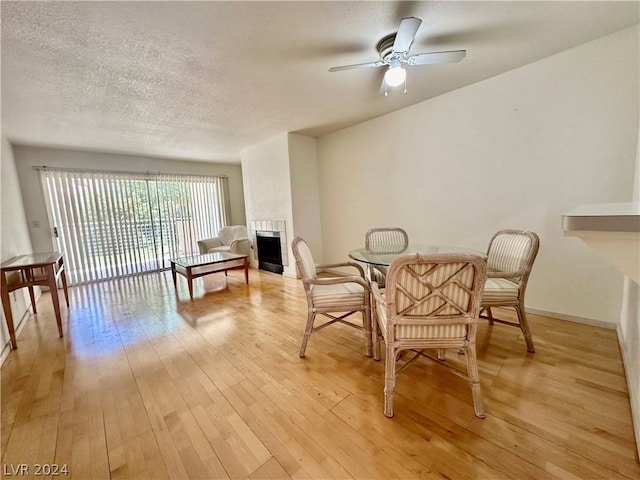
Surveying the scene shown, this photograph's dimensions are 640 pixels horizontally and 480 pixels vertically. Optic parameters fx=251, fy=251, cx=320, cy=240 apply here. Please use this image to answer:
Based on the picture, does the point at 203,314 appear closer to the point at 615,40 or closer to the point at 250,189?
the point at 250,189

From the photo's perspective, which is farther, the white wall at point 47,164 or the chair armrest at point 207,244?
the chair armrest at point 207,244

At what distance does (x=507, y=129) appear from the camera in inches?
97.7

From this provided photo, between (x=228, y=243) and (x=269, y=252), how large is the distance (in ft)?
3.92

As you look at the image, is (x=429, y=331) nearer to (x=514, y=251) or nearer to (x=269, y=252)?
(x=514, y=251)

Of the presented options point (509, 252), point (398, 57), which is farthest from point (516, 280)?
point (398, 57)

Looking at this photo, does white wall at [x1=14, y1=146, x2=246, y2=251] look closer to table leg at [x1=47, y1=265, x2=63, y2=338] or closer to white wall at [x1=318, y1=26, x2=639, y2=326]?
table leg at [x1=47, y1=265, x2=63, y2=338]

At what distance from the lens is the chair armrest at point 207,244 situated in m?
5.01

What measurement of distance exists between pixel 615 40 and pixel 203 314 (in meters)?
4.47

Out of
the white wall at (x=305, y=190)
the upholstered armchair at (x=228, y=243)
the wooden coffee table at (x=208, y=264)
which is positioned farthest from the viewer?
the upholstered armchair at (x=228, y=243)

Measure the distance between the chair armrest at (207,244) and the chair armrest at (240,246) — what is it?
1.27ft

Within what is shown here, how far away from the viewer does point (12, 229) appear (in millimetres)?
3145

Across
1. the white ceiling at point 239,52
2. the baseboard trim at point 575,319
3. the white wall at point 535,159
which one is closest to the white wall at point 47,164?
the white ceiling at point 239,52

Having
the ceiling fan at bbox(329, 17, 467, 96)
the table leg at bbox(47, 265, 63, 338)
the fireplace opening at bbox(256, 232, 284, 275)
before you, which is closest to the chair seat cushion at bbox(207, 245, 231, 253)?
the fireplace opening at bbox(256, 232, 284, 275)

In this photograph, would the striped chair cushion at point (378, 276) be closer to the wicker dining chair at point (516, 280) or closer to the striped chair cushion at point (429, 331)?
the wicker dining chair at point (516, 280)
